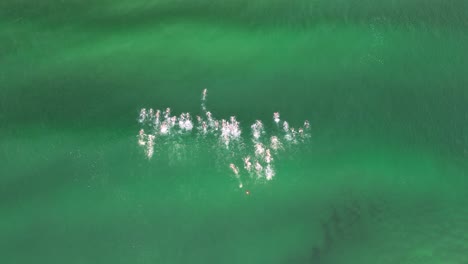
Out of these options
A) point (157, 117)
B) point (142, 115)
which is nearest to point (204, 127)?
point (157, 117)

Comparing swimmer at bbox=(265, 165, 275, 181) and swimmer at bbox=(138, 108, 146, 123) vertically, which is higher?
swimmer at bbox=(138, 108, 146, 123)

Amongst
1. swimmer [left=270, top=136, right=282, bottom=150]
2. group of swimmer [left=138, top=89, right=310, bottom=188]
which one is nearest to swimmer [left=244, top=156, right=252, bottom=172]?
group of swimmer [left=138, top=89, right=310, bottom=188]

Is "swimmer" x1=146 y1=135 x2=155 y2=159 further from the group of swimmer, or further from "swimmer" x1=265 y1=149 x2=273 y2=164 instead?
"swimmer" x1=265 y1=149 x2=273 y2=164

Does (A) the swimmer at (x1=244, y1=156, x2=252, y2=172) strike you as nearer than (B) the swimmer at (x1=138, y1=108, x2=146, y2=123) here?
Yes

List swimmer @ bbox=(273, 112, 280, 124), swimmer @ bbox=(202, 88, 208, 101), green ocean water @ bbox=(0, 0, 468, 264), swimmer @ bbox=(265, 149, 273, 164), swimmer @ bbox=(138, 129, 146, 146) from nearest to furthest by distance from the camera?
1. green ocean water @ bbox=(0, 0, 468, 264)
2. swimmer @ bbox=(265, 149, 273, 164)
3. swimmer @ bbox=(138, 129, 146, 146)
4. swimmer @ bbox=(273, 112, 280, 124)
5. swimmer @ bbox=(202, 88, 208, 101)

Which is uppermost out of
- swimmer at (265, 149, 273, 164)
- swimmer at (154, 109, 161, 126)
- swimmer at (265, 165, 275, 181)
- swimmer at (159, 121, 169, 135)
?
swimmer at (154, 109, 161, 126)

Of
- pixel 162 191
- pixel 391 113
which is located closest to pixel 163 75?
pixel 162 191

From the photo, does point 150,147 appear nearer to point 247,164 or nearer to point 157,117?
point 157,117
